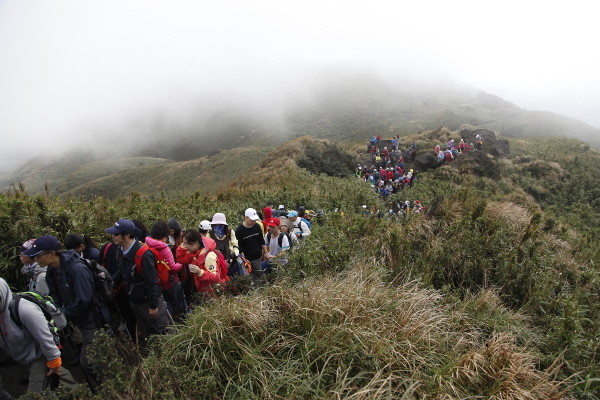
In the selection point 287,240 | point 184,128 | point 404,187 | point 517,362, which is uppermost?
point 517,362

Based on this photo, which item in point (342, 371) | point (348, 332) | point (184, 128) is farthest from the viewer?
point (184, 128)

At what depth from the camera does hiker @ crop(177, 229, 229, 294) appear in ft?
13.3

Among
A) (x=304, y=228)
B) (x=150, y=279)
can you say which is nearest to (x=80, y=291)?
(x=150, y=279)

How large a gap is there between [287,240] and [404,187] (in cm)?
1583

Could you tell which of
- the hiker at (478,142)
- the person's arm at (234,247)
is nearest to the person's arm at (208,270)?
the person's arm at (234,247)

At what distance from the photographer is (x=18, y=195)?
5.48m

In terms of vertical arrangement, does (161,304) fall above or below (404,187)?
above

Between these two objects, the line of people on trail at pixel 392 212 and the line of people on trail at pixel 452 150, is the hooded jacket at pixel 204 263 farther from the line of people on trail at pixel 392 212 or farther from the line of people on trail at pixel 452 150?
the line of people on trail at pixel 452 150

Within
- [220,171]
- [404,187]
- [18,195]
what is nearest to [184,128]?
[220,171]

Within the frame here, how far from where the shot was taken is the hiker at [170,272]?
150 inches

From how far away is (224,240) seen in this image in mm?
5168

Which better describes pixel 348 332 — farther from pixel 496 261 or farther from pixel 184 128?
pixel 184 128

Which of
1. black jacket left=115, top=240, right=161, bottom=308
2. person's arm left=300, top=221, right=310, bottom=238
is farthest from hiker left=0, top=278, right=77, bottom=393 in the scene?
person's arm left=300, top=221, right=310, bottom=238

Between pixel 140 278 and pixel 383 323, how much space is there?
2571 millimetres
